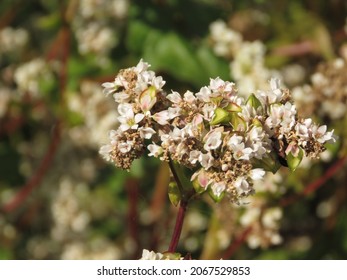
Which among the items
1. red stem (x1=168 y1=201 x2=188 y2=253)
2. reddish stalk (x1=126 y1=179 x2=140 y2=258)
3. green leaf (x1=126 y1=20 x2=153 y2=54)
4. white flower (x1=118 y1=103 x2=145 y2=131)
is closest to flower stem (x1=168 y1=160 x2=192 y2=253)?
red stem (x1=168 y1=201 x2=188 y2=253)

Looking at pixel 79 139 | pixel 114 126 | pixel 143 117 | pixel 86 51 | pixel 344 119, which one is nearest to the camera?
pixel 143 117

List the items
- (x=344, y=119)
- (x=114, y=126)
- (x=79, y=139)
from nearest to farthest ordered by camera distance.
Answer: (x=344, y=119) < (x=114, y=126) < (x=79, y=139)

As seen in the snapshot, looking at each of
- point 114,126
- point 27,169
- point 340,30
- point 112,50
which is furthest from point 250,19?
point 27,169

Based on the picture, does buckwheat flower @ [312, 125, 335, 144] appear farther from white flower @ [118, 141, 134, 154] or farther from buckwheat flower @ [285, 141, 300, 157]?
white flower @ [118, 141, 134, 154]

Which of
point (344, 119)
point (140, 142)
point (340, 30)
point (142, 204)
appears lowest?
point (140, 142)

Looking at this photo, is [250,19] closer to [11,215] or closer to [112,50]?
[112,50]

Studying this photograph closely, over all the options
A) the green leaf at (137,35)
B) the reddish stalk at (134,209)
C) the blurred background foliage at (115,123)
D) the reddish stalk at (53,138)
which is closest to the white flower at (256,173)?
the blurred background foliage at (115,123)
